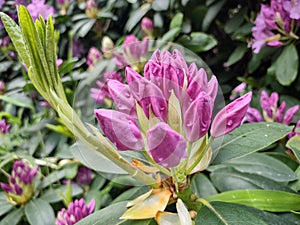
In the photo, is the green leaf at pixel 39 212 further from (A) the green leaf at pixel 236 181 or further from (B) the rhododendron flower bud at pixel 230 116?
(B) the rhododendron flower bud at pixel 230 116

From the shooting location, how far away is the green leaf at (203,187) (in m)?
0.90

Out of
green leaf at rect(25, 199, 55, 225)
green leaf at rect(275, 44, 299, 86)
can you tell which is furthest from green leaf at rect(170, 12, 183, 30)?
green leaf at rect(25, 199, 55, 225)

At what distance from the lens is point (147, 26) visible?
143cm

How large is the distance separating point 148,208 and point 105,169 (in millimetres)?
81

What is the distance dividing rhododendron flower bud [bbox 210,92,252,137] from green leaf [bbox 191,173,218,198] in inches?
14.7

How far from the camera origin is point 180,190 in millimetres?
594

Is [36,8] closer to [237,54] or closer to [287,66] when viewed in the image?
[237,54]

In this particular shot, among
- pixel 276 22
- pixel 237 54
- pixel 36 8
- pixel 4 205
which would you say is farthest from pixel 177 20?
pixel 4 205

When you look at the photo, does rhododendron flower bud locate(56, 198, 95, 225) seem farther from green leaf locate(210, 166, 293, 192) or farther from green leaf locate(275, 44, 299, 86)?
green leaf locate(275, 44, 299, 86)

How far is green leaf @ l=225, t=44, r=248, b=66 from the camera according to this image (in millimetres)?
1363

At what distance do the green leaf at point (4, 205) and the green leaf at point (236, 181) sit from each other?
1.64ft

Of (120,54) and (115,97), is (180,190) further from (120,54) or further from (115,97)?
(120,54)

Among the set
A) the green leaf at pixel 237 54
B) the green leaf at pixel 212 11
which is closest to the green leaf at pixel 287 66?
the green leaf at pixel 237 54

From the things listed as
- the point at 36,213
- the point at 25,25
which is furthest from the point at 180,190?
the point at 36,213
